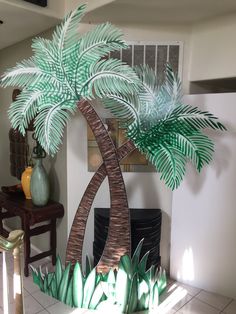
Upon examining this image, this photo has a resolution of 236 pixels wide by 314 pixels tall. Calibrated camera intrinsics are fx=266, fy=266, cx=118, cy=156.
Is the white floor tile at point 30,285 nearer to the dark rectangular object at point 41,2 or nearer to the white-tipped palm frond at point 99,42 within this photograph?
the white-tipped palm frond at point 99,42

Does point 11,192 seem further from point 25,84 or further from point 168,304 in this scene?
point 168,304

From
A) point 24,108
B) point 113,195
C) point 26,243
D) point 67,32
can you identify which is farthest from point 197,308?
point 67,32

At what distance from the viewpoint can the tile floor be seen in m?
1.95

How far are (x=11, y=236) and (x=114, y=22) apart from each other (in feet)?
5.92

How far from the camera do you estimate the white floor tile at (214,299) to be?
6.72 ft

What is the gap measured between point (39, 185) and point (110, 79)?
1.19 metres

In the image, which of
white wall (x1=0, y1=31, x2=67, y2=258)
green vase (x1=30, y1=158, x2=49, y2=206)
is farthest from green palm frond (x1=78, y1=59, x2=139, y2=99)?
green vase (x1=30, y1=158, x2=49, y2=206)

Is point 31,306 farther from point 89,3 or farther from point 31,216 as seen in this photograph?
point 89,3

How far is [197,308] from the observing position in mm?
2008

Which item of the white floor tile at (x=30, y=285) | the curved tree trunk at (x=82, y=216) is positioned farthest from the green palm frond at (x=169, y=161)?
the white floor tile at (x=30, y=285)

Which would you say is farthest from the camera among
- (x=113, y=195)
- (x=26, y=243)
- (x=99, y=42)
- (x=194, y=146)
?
→ (x=26, y=243)

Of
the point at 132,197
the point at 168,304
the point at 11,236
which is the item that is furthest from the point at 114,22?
the point at 168,304

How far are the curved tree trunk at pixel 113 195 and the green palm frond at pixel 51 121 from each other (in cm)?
11

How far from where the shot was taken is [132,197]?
7.72 feet
